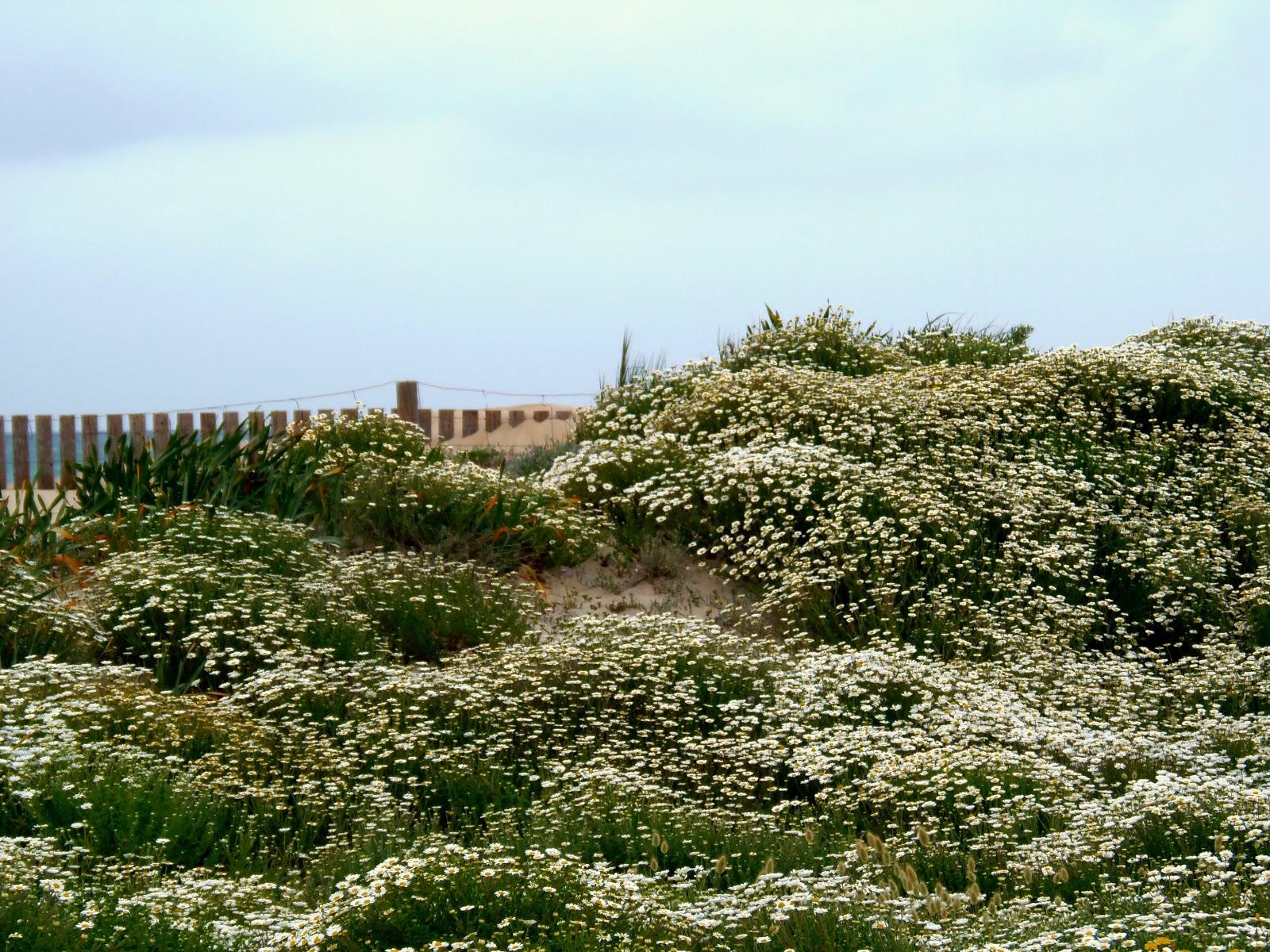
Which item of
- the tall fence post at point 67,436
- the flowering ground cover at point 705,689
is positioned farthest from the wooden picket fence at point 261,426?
the flowering ground cover at point 705,689

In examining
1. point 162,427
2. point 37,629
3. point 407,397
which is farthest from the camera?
point 162,427

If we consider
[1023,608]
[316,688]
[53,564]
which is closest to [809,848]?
[316,688]

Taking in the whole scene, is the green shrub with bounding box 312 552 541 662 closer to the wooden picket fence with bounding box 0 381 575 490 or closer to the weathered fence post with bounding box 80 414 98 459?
the wooden picket fence with bounding box 0 381 575 490

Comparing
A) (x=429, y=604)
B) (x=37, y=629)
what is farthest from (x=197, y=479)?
(x=429, y=604)

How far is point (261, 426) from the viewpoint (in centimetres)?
1526

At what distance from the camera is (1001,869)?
4836 mm

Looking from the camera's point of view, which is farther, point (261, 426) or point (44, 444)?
point (44, 444)

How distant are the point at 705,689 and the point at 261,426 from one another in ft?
30.7

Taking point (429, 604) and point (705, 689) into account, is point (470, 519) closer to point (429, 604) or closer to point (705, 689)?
point (429, 604)

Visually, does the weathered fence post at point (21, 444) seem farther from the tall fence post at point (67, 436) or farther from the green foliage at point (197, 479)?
the green foliage at point (197, 479)

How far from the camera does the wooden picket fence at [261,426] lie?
1772 centimetres

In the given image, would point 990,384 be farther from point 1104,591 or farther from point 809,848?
point 809,848

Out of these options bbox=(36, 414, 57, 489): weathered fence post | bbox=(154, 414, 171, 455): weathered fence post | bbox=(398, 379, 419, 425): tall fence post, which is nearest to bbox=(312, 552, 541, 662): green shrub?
bbox=(398, 379, 419, 425): tall fence post

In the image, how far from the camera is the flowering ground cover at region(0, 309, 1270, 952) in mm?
4207
